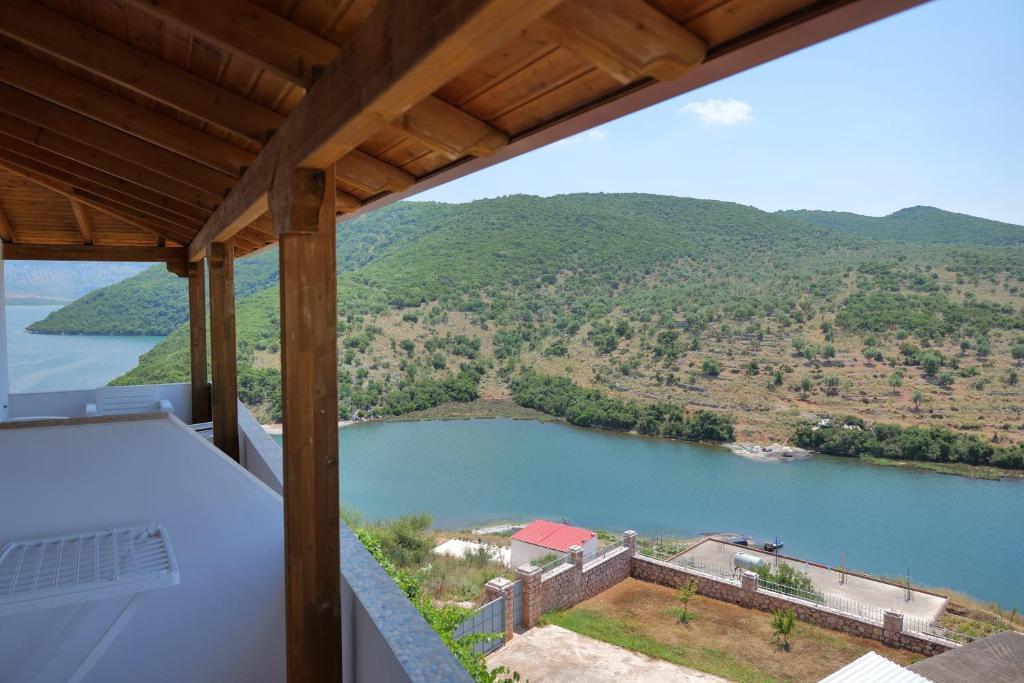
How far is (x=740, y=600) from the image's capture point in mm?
13047

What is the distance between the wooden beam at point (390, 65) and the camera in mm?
807

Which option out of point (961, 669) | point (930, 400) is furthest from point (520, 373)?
point (961, 669)

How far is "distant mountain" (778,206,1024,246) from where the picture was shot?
34438mm

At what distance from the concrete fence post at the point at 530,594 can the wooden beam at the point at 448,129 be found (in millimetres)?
10696

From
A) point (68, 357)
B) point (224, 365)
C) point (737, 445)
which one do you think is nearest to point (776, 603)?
point (224, 365)

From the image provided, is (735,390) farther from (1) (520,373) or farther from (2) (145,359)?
(2) (145,359)

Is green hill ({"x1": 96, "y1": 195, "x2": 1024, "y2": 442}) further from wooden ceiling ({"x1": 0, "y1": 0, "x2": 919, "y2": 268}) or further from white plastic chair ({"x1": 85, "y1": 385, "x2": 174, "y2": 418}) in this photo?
wooden ceiling ({"x1": 0, "y1": 0, "x2": 919, "y2": 268})

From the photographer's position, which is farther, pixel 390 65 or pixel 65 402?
pixel 65 402

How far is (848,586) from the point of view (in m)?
15.1

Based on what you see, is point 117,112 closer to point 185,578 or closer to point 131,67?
point 131,67

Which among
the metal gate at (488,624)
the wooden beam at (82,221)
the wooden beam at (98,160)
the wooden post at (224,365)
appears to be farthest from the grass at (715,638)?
the wooden beam at (98,160)

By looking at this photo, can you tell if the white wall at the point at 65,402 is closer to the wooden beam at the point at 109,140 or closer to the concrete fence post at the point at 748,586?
the wooden beam at the point at 109,140

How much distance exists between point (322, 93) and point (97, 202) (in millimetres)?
3979

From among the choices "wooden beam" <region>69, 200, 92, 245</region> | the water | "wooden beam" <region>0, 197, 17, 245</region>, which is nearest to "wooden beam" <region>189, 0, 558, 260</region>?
"wooden beam" <region>69, 200, 92, 245</region>
